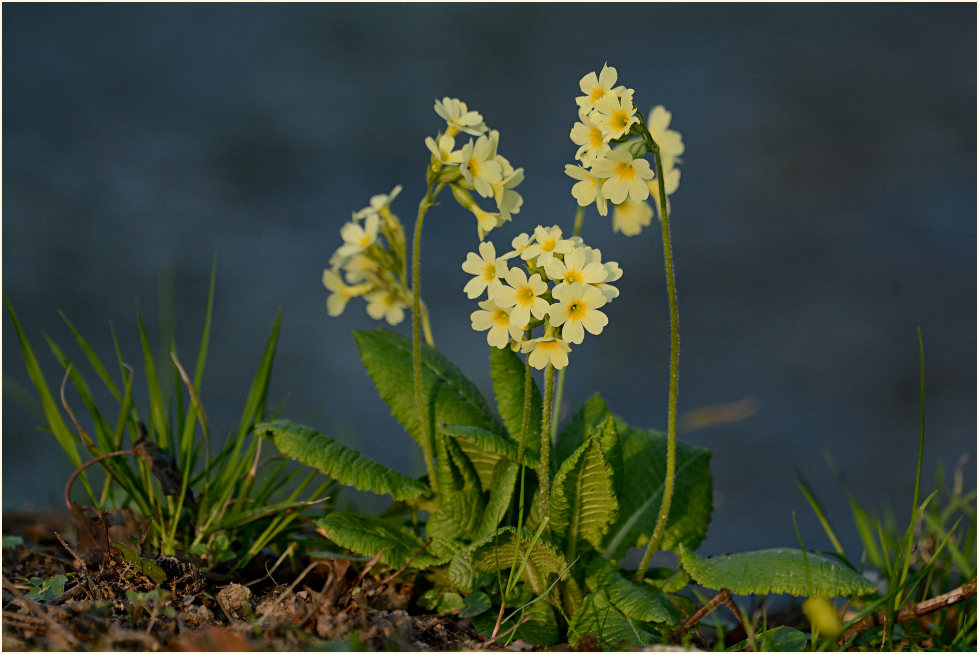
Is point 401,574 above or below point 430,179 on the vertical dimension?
below

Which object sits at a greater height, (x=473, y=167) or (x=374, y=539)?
(x=473, y=167)

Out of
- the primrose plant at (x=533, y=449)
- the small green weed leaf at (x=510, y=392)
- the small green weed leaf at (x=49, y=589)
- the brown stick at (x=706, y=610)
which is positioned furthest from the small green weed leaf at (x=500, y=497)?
the small green weed leaf at (x=49, y=589)

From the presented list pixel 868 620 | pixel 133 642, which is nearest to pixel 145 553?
pixel 133 642

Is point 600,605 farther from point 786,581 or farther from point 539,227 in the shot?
point 539,227

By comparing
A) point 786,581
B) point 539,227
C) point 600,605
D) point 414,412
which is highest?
point 539,227

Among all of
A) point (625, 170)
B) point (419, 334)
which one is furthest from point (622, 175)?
point (419, 334)

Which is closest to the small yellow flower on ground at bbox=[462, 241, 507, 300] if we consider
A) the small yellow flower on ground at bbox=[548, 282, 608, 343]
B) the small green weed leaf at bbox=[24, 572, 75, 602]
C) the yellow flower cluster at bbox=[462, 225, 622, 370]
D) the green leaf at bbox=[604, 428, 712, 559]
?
the yellow flower cluster at bbox=[462, 225, 622, 370]

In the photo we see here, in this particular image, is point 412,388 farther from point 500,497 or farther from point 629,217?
point 629,217
